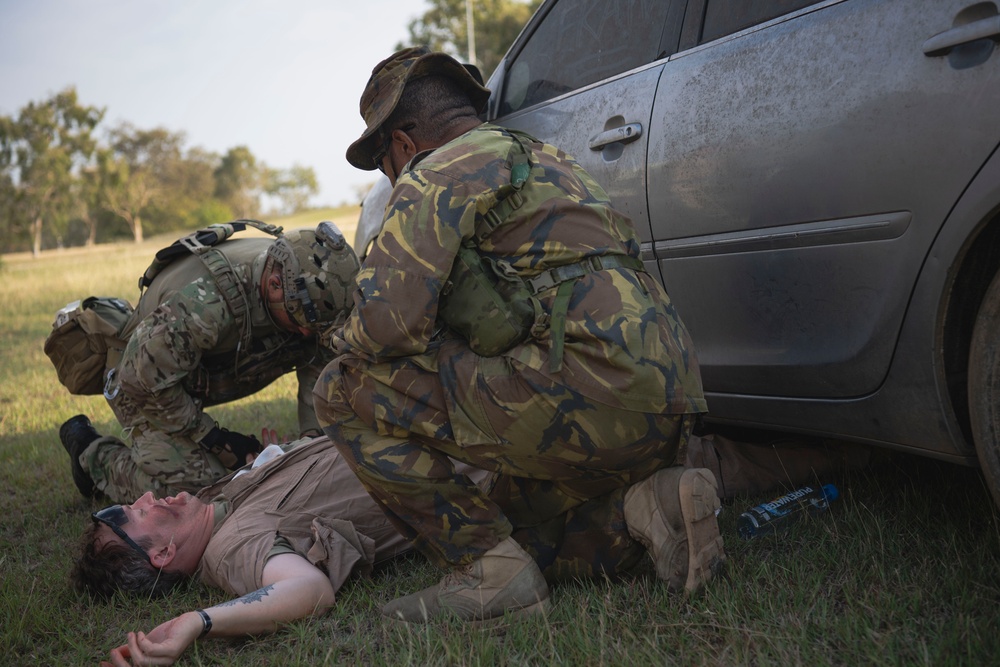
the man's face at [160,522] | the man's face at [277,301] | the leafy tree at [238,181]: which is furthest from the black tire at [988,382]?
the leafy tree at [238,181]

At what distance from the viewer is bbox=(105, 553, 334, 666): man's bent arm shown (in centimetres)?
218

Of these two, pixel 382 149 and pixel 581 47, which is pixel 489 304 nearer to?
pixel 382 149

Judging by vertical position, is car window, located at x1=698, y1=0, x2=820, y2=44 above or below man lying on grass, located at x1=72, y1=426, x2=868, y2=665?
above

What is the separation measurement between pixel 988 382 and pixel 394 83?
5.71 feet

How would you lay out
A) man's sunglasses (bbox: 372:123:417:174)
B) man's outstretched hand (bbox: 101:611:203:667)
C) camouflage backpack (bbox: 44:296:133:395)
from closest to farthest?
1. man's outstretched hand (bbox: 101:611:203:667)
2. man's sunglasses (bbox: 372:123:417:174)
3. camouflage backpack (bbox: 44:296:133:395)

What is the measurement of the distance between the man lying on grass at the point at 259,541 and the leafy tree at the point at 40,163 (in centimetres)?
4553

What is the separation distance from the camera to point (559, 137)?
3062 mm

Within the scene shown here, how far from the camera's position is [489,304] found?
2.24 meters

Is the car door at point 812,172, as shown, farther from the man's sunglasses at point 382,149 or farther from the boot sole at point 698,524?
the man's sunglasses at point 382,149

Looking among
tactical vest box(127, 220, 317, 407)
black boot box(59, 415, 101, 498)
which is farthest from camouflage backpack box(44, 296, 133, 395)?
black boot box(59, 415, 101, 498)

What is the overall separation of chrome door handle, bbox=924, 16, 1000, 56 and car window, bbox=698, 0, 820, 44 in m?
0.44

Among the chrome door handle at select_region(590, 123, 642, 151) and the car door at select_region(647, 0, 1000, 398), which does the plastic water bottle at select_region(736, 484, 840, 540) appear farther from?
the chrome door handle at select_region(590, 123, 642, 151)

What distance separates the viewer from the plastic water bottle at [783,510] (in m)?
2.52

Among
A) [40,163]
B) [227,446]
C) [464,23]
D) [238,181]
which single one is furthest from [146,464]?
[238,181]
